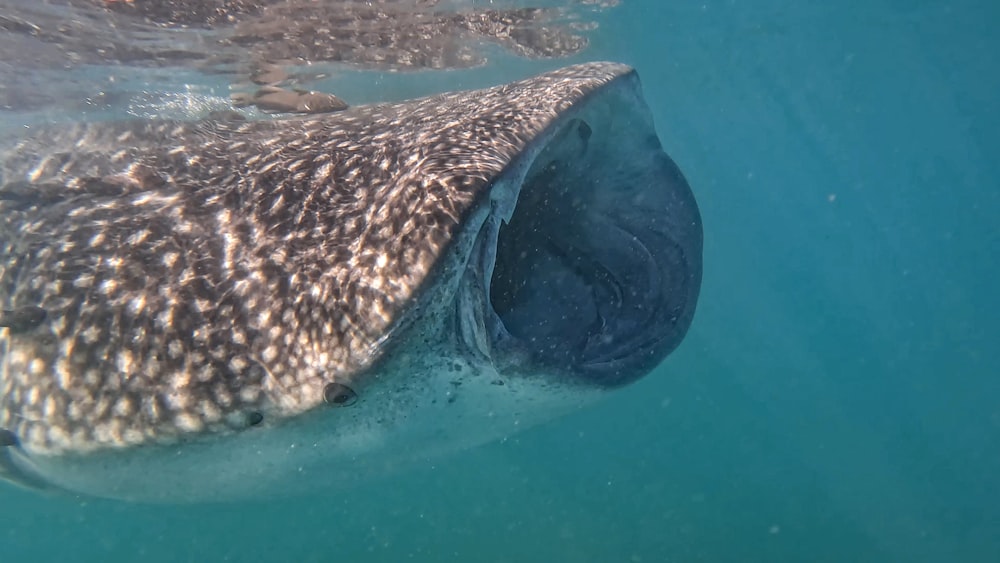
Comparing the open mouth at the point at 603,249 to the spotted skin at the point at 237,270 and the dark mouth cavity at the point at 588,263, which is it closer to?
the dark mouth cavity at the point at 588,263

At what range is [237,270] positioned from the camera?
2.86m

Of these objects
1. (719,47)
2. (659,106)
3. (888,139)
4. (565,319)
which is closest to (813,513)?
(719,47)

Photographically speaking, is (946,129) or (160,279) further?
(946,129)

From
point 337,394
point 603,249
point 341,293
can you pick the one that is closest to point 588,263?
point 603,249

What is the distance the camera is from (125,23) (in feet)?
27.6

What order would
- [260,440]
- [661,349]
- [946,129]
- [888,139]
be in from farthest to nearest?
1. [888,139]
2. [946,129]
3. [661,349]
4. [260,440]

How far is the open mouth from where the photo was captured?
333 centimetres

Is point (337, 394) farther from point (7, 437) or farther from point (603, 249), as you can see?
point (603, 249)

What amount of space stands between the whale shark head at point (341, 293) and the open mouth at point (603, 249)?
0.5 inches

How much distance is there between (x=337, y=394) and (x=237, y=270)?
0.86 metres

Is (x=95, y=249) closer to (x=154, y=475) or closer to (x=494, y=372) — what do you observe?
(x=154, y=475)

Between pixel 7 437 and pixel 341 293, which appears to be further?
pixel 7 437

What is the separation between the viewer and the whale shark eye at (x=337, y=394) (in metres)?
2.41

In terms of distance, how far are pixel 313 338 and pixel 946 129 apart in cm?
5069
